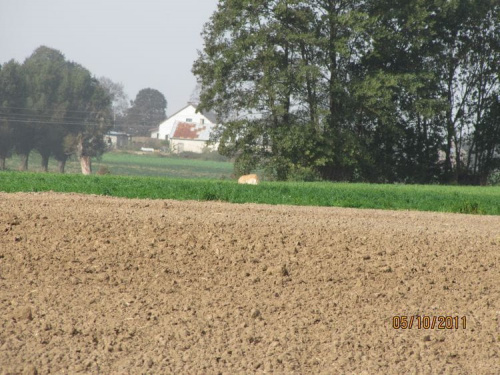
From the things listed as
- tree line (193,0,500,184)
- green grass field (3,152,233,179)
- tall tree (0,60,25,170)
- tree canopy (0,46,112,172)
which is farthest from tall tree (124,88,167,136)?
tree line (193,0,500,184)

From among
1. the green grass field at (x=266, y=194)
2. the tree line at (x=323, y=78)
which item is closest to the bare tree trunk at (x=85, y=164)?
the tree line at (x=323, y=78)

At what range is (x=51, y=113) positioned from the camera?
170ft

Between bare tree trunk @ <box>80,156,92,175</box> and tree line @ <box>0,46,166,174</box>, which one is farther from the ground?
tree line @ <box>0,46,166,174</box>

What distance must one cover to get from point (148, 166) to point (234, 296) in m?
Result: 51.5

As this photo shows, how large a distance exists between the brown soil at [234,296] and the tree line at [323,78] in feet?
66.5

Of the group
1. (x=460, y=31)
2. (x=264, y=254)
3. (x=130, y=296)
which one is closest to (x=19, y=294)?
(x=130, y=296)

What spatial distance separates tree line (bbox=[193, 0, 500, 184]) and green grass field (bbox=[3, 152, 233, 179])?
66.8 ft
